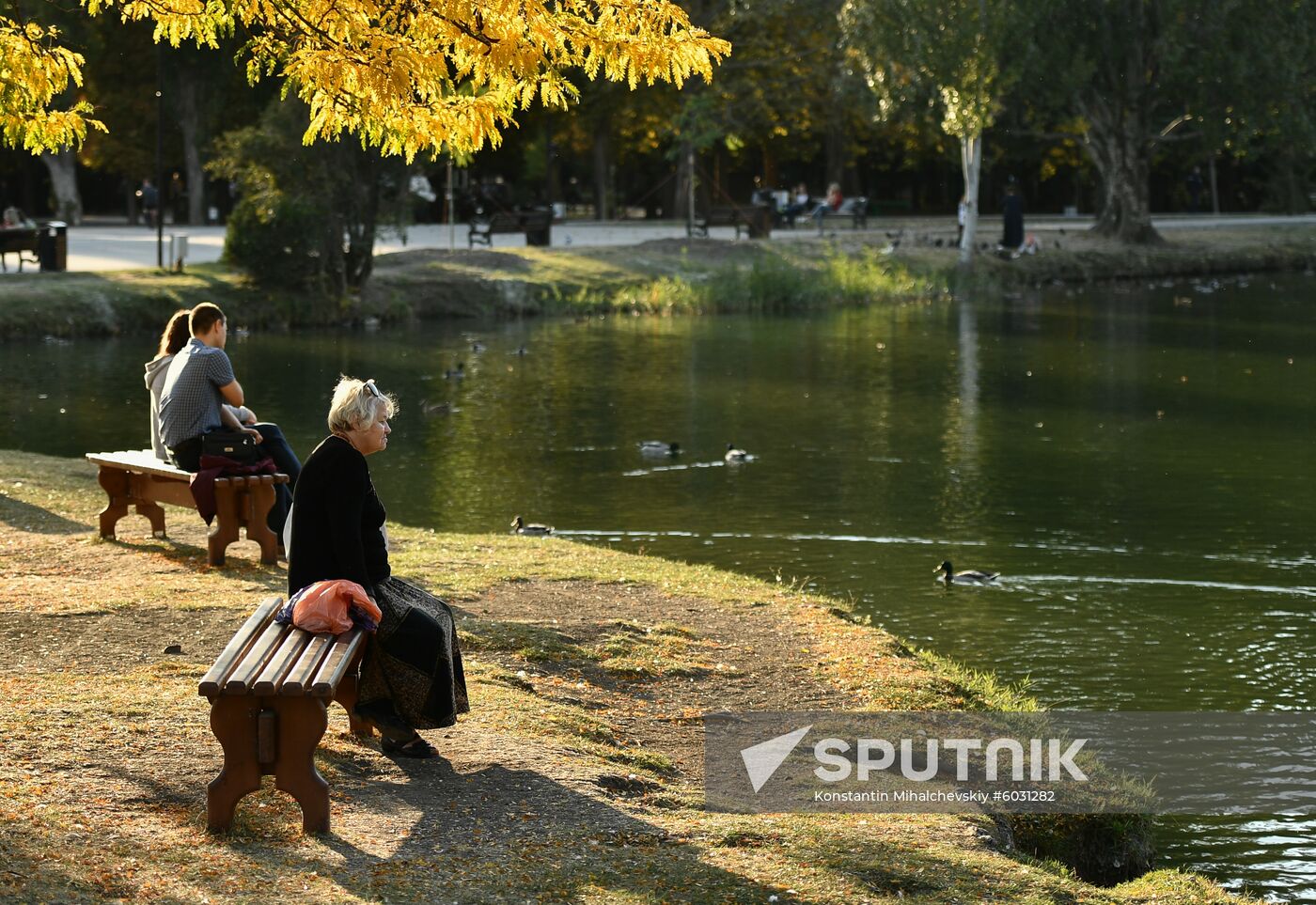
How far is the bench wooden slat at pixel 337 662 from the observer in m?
6.57

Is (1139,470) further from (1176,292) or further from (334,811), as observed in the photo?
(1176,292)

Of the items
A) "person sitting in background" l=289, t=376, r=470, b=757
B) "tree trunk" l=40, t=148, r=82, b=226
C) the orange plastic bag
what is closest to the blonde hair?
"person sitting in background" l=289, t=376, r=470, b=757

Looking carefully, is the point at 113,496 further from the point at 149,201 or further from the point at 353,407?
the point at 149,201

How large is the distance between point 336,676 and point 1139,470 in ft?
47.1

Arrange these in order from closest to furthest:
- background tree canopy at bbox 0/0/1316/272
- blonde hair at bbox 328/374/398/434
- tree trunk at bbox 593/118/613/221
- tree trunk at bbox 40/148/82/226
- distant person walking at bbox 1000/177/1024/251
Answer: blonde hair at bbox 328/374/398/434, background tree canopy at bbox 0/0/1316/272, distant person walking at bbox 1000/177/1024/251, tree trunk at bbox 40/148/82/226, tree trunk at bbox 593/118/613/221

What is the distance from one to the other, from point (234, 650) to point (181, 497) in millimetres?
5149

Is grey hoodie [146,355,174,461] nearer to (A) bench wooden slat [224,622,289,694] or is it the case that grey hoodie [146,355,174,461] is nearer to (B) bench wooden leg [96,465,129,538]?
(B) bench wooden leg [96,465,129,538]

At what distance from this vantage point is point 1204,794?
9375mm

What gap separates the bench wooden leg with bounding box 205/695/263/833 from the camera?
656 centimetres

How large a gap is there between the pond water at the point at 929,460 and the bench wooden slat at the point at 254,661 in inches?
170

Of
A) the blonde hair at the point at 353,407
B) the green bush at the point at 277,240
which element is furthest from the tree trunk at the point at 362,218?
the blonde hair at the point at 353,407

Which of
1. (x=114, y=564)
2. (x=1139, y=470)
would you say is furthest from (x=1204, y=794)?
(x=1139, y=470)

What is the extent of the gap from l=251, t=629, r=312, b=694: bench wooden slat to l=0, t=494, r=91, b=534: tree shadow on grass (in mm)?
6426

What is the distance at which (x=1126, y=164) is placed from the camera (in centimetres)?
5053
